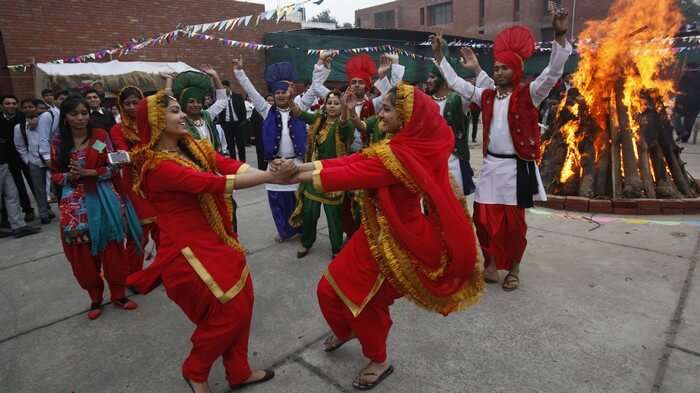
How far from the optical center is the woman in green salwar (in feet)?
15.4

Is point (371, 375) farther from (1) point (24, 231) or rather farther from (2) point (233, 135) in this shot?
(2) point (233, 135)

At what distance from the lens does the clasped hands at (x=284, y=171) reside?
235 centimetres

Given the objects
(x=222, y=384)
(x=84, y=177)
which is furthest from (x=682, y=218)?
(x=84, y=177)

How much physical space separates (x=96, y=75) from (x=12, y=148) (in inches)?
247

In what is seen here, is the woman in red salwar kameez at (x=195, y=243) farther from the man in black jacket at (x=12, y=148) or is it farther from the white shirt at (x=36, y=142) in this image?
the white shirt at (x=36, y=142)

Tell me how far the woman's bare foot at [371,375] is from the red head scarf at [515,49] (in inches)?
102

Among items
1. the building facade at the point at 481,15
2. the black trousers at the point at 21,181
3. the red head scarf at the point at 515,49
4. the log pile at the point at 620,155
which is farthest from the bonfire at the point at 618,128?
the building facade at the point at 481,15

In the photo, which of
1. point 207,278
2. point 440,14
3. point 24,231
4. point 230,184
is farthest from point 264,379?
point 440,14

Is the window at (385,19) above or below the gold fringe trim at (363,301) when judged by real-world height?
above

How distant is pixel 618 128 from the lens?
20.3 ft

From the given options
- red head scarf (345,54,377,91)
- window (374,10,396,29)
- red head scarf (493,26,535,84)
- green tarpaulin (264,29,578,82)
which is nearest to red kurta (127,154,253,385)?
red head scarf (493,26,535,84)

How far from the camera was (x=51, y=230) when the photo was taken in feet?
20.5

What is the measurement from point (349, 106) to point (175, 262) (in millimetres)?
2513

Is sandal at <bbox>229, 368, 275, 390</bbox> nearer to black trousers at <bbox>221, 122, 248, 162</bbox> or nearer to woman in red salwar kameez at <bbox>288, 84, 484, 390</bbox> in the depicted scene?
woman in red salwar kameez at <bbox>288, 84, 484, 390</bbox>
